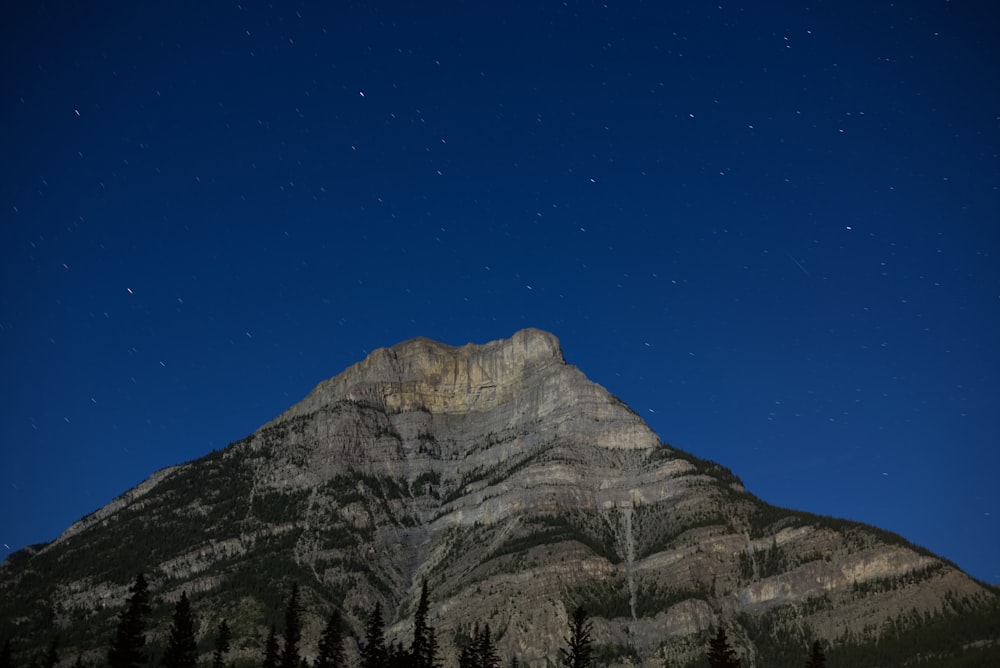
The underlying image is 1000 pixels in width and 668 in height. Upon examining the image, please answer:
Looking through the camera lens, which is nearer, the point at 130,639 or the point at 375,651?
the point at 130,639

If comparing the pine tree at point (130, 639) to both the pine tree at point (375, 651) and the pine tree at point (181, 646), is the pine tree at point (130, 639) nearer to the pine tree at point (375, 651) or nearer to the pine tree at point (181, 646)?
the pine tree at point (181, 646)

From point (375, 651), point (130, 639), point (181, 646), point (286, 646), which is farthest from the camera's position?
point (286, 646)

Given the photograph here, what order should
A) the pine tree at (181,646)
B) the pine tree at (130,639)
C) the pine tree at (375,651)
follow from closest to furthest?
the pine tree at (130,639) → the pine tree at (181,646) → the pine tree at (375,651)

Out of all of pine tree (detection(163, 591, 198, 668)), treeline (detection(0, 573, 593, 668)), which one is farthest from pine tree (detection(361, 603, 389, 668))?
pine tree (detection(163, 591, 198, 668))

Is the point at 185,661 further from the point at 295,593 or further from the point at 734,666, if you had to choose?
the point at 734,666

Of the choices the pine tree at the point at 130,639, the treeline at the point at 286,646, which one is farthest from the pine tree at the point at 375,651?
the pine tree at the point at 130,639

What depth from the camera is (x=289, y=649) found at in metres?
117

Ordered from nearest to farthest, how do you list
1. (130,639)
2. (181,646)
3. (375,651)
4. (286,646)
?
(130,639) < (181,646) < (375,651) < (286,646)

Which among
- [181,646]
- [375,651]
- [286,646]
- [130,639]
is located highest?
[286,646]

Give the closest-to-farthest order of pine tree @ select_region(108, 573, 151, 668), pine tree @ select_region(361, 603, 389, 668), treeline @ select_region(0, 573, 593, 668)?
pine tree @ select_region(108, 573, 151, 668)
treeline @ select_region(0, 573, 593, 668)
pine tree @ select_region(361, 603, 389, 668)

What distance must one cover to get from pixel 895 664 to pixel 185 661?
143 m

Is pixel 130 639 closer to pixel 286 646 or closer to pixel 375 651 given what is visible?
pixel 286 646

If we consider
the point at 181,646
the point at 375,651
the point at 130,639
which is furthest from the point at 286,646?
the point at 130,639

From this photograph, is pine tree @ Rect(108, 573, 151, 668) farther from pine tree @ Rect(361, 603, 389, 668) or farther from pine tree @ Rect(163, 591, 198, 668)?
pine tree @ Rect(361, 603, 389, 668)
